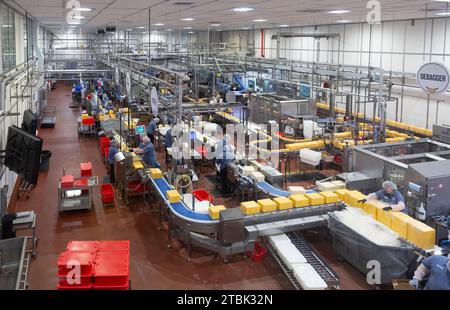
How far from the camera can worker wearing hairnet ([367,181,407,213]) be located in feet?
23.1

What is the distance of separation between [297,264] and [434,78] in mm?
5271

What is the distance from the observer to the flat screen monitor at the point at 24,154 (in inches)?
271

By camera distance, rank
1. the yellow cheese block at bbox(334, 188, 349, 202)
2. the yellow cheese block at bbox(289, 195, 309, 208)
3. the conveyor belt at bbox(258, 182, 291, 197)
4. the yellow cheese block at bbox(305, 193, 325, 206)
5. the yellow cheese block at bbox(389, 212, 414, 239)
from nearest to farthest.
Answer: the yellow cheese block at bbox(389, 212, 414, 239)
the yellow cheese block at bbox(289, 195, 309, 208)
the yellow cheese block at bbox(305, 193, 325, 206)
the yellow cheese block at bbox(334, 188, 349, 202)
the conveyor belt at bbox(258, 182, 291, 197)

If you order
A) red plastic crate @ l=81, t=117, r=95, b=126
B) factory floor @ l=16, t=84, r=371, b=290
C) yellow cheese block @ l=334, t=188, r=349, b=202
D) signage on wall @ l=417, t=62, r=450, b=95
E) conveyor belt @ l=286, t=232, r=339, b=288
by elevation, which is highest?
signage on wall @ l=417, t=62, r=450, b=95

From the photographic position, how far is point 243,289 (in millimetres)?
6551

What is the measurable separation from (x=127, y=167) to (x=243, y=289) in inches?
201

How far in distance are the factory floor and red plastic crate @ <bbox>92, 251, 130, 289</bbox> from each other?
1419mm

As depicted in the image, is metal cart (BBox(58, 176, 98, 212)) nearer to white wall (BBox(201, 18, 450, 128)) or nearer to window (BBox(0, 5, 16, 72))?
window (BBox(0, 5, 16, 72))

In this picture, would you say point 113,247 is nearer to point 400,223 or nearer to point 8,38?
point 400,223

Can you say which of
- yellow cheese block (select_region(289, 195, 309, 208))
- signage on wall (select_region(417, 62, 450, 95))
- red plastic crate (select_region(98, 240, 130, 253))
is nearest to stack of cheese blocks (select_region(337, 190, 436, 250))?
yellow cheese block (select_region(289, 195, 309, 208))

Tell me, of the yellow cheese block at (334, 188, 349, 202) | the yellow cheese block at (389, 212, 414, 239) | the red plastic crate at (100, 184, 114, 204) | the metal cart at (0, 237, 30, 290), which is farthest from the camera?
the red plastic crate at (100, 184, 114, 204)

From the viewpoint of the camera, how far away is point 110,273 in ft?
16.9

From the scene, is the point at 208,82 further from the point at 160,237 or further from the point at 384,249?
the point at 384,249

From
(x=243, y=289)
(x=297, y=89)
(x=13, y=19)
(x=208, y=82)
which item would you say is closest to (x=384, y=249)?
(x=243, y=289)
